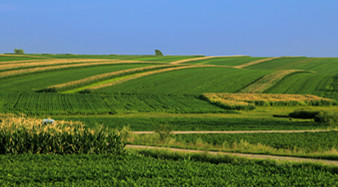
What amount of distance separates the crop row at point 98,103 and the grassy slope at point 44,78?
23.1ft

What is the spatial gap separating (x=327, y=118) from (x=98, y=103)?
29.7 meters

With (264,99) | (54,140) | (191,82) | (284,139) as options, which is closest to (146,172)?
(54,140)

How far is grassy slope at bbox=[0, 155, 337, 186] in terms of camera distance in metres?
14.4

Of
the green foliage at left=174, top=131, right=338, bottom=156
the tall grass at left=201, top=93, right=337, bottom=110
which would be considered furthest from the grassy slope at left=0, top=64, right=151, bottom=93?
the green foliage at left=174, top=131, right=338, bottom=156

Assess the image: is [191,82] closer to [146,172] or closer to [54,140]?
[54,140]

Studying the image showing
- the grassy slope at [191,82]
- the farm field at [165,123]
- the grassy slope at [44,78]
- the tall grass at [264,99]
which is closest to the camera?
the farm field at [165,123]

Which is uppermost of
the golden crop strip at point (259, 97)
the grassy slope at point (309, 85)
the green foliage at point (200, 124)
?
the grassy slope at point (309, 85)

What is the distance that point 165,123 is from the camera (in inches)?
1634

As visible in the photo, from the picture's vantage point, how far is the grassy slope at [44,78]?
2532 inches

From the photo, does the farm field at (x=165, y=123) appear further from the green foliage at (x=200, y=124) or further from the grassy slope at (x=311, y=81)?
the grassy slope at (x=311, y=81)

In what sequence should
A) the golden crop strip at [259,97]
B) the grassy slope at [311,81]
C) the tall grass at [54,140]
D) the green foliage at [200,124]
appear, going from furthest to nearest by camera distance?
the grassy slope at [311,81], the golden crop strip at [259,97], the green foliage at [200,124], the tall grass at [54,140]

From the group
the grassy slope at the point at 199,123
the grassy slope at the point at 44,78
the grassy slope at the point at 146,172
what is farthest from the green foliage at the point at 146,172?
the grassy slope at the point at 44,78

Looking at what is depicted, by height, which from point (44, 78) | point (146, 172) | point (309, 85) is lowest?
point (309, 85)

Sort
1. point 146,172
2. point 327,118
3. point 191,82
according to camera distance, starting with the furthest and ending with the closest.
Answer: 1. point 191,82
2. point 327,118
3. point 146,172
